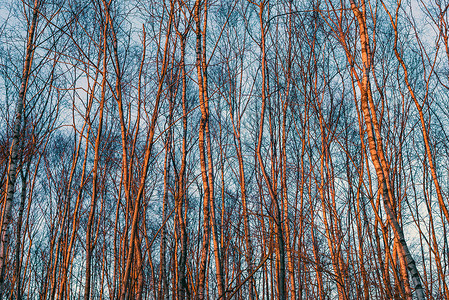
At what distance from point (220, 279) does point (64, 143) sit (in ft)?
26.2

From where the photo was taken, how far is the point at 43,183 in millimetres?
11250

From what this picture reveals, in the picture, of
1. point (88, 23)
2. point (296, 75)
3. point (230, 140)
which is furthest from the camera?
point (230, 140)

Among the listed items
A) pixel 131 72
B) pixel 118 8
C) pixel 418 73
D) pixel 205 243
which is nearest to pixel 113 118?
pixel 131 72

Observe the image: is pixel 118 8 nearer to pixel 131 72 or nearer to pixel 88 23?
pixel 88 23

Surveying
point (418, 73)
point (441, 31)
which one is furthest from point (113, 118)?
point (418, 73)

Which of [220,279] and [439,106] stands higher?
[439,106]

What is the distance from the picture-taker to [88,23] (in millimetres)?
5324

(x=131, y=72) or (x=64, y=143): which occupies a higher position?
(x=64, y=143)

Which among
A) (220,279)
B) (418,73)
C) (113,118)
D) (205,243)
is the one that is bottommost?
(220,279)

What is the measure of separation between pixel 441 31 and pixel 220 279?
13.4ft

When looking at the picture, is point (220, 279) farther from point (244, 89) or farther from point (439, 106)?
point (439, 106)

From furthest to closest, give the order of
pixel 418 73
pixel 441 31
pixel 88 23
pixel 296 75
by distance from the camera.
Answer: pixel 418 73 < pixel 296 75 < pixel 88 23 < pixel 441 31

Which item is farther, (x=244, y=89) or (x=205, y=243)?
(x=244, y=89)

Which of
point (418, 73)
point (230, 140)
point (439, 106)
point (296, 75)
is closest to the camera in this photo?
point (296, 75)
